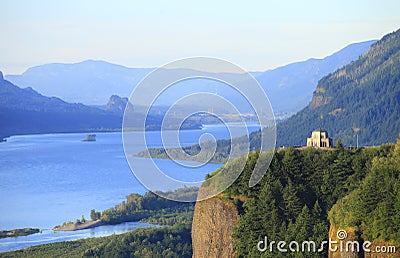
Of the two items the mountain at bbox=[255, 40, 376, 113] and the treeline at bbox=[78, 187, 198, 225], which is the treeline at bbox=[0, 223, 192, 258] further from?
the mountain at bbox=[255, 40, 376, 113]

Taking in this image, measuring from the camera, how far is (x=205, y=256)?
1493 cm

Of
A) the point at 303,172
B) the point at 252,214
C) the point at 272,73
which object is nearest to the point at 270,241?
the point at 252,214

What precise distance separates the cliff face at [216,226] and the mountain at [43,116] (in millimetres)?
70768

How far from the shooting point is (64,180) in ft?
161

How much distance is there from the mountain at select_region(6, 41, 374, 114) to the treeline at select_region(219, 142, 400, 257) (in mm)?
41034

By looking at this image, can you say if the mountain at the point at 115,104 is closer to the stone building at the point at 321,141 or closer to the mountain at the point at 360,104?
the mountain at the point at 360,104

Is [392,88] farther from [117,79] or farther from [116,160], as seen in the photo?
[117,79]

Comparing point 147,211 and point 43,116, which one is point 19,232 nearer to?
→ point 147,211

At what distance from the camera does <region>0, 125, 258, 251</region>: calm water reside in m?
28.6

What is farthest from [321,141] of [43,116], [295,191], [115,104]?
[115,104]

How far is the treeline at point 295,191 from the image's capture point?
13.9 meters

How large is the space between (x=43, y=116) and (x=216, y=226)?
80.5 m

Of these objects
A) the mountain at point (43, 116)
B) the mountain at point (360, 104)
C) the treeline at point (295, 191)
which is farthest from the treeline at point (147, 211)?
the mountain at point (43, 116)

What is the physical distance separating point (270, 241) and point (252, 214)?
54 cm
